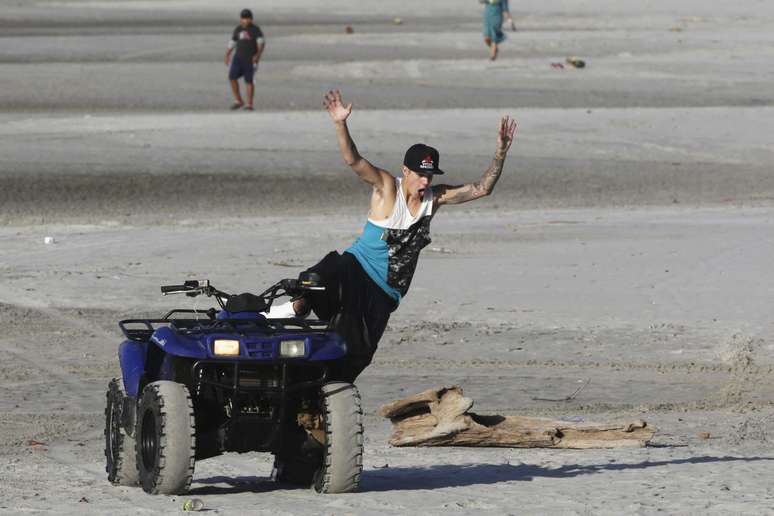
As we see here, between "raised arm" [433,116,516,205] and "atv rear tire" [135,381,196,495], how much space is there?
1.81 m

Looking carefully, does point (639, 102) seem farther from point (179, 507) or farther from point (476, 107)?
point (179, 507)

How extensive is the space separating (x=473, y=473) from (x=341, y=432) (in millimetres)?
1325

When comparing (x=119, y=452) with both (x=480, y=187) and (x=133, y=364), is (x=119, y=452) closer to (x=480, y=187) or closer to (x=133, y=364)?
(x=133, y=364)

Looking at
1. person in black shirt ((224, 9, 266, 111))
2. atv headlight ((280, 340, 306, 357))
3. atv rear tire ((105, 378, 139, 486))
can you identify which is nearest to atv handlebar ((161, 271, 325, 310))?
atv headlight ((280, 340, 306, 357))

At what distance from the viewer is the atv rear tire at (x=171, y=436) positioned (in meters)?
7.54

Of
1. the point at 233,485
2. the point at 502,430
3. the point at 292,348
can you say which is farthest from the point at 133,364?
the point at 502,430

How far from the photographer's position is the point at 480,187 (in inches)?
344

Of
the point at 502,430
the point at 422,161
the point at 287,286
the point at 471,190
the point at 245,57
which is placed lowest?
the point at 502,430

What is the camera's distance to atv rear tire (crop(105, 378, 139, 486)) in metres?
8.30

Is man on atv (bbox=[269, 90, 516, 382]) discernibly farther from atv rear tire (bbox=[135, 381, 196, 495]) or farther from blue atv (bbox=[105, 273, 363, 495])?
atv rear tire (bbox=[135, 381, 196, 495])

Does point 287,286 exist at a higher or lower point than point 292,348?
higher

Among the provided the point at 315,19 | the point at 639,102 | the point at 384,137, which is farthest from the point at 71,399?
the point at 315,19

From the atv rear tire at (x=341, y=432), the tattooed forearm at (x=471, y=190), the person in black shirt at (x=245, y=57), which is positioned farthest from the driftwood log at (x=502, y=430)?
the person in black shirt at (x=245, y=57)

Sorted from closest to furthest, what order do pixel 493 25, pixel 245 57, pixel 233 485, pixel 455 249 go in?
1. pixel 233 485
2. pixel 455 249
3. pixel 245 57
4. pixel 493 25
